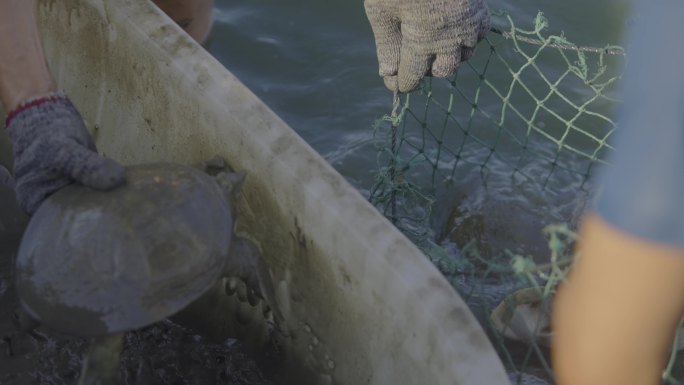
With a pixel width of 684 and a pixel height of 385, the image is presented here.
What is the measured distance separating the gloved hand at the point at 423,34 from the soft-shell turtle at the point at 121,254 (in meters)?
0.60

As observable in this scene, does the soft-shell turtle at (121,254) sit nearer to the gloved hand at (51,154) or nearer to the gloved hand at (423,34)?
the gloved hand at (51,154)

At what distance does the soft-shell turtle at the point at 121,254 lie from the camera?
4.91ft

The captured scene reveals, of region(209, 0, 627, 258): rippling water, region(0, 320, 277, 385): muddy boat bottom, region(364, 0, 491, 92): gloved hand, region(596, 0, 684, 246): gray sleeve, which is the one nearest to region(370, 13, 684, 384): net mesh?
region(209, 0, 627, 258): rippling water

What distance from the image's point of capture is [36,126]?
1.63 meters

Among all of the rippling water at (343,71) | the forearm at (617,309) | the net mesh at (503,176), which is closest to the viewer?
the forearm at (617,309)

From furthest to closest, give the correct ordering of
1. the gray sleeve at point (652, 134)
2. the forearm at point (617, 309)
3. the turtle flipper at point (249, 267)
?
the turtle flipper at point (249, 267) < the forearm at point (617, 309) < the gray sleeve at point (652, 134)

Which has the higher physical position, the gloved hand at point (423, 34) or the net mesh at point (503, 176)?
the gloved hand at point (423, 34)

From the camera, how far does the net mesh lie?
209 cm

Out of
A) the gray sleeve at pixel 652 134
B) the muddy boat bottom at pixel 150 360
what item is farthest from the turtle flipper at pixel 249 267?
the gray sleeve at pixel 652 134

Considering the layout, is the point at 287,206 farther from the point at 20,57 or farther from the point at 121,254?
the point at 20,57

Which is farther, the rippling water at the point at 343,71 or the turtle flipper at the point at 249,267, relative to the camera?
the rippling water at the point at 343,71

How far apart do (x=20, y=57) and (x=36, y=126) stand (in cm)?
24

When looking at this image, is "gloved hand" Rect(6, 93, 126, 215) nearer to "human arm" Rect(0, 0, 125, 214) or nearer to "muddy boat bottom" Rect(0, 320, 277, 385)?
"human arm" Rect(0, 0, 125, 214)

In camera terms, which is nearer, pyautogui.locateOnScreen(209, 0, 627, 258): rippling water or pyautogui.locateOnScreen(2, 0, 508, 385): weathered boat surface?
pyautogui.locateOnScreen(2, 0, 508, 385): weathered boat surface
